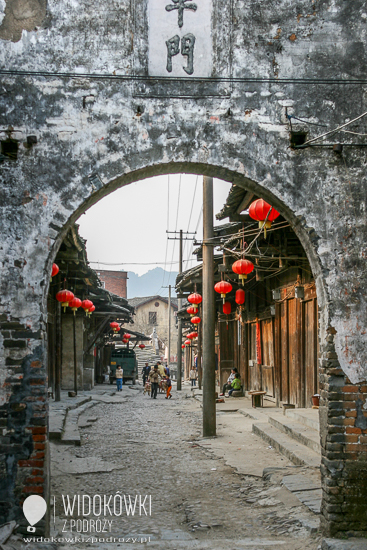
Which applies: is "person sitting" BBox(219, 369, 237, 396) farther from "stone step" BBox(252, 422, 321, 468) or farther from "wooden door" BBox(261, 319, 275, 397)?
"stone step" BBox(252, 422, 321, 468)

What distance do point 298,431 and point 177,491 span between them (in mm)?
2979

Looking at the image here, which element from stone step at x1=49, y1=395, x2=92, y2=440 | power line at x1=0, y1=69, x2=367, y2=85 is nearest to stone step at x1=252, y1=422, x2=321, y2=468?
stone step at x1=49, y1=395, x2=92, y2=440

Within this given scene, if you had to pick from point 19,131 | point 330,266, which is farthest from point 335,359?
point 19,131

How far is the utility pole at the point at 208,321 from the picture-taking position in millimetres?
10609

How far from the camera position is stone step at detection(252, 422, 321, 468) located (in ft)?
25.1

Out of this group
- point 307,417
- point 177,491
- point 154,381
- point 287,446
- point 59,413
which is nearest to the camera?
point 177,491

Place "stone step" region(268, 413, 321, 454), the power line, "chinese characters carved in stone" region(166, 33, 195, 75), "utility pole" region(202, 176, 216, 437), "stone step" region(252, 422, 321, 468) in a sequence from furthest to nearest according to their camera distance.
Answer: "utility pole" region(202, 176, 216, 437), "stone step" region(268, 413, 321, 454), "stone step" region(252, 422, 321, 468), "chinese characters carved in stone" region(166, 33, 195, 75), the power line

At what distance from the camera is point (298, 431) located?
30.2ft

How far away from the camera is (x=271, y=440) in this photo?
9719mm

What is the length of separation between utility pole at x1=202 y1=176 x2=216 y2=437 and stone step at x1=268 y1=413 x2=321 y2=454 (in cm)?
133

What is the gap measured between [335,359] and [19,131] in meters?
3.84

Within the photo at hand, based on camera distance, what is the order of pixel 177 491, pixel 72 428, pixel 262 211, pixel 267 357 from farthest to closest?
1. pixel 267 357
2. pixel 72 428
3. pixel 262 211
4. pixel 177 491

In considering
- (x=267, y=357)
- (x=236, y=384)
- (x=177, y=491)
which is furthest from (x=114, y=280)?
(x=177, y=491)

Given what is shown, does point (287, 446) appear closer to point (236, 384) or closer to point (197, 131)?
point (197, 131)
